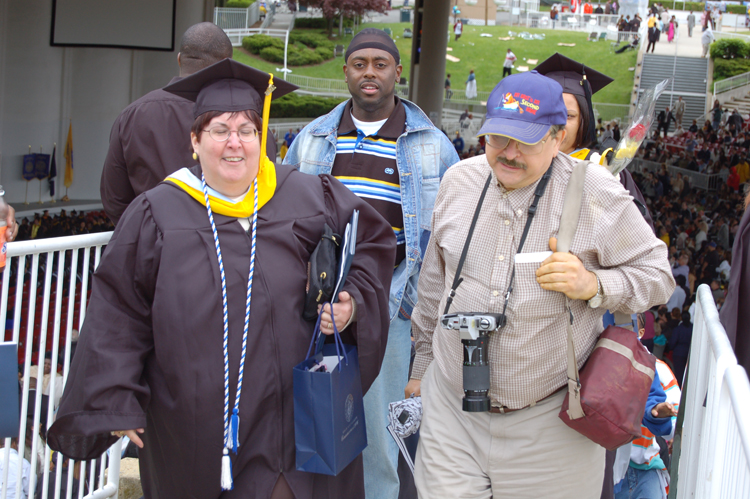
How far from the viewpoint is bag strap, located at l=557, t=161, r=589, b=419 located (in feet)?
7.85

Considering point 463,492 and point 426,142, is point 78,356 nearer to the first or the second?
point 463,492

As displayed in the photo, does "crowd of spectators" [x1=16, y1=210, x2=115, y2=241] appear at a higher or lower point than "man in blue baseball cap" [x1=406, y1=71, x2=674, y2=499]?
lower

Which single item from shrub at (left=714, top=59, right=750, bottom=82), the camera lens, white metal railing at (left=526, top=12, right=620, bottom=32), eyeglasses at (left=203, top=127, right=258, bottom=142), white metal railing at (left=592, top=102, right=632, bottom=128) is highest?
white metal railing at (left=526, top=12, right=620, bottom=32)

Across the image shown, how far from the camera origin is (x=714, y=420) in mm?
2094

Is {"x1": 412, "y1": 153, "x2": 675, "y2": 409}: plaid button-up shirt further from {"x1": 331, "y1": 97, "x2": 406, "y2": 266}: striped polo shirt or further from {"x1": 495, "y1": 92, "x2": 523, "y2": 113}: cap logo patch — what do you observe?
{"x1": 331, "y1": 97, "x2": 406, "y2": 266}: striped polo shirt

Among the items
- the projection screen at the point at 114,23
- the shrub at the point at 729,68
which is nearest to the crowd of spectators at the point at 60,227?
the projection screen at the point at 114,23

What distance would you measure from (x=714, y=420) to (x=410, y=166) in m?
1.92

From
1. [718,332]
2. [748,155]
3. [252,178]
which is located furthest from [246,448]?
[748,155]

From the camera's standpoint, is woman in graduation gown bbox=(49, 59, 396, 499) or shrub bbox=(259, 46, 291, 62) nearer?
woman in graduation gown bbox=(49, 59, 396, 499)

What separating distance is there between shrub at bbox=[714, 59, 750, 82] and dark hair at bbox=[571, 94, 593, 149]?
42.8 metres

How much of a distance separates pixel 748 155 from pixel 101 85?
66.2ft

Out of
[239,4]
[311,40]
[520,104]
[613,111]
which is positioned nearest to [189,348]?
[520,104]

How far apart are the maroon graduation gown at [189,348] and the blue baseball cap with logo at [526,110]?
0.83m

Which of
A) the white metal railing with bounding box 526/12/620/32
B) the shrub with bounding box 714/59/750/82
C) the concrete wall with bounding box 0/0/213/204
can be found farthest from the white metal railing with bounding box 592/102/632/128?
the concrete wall with bounding box 0/0/213/204
